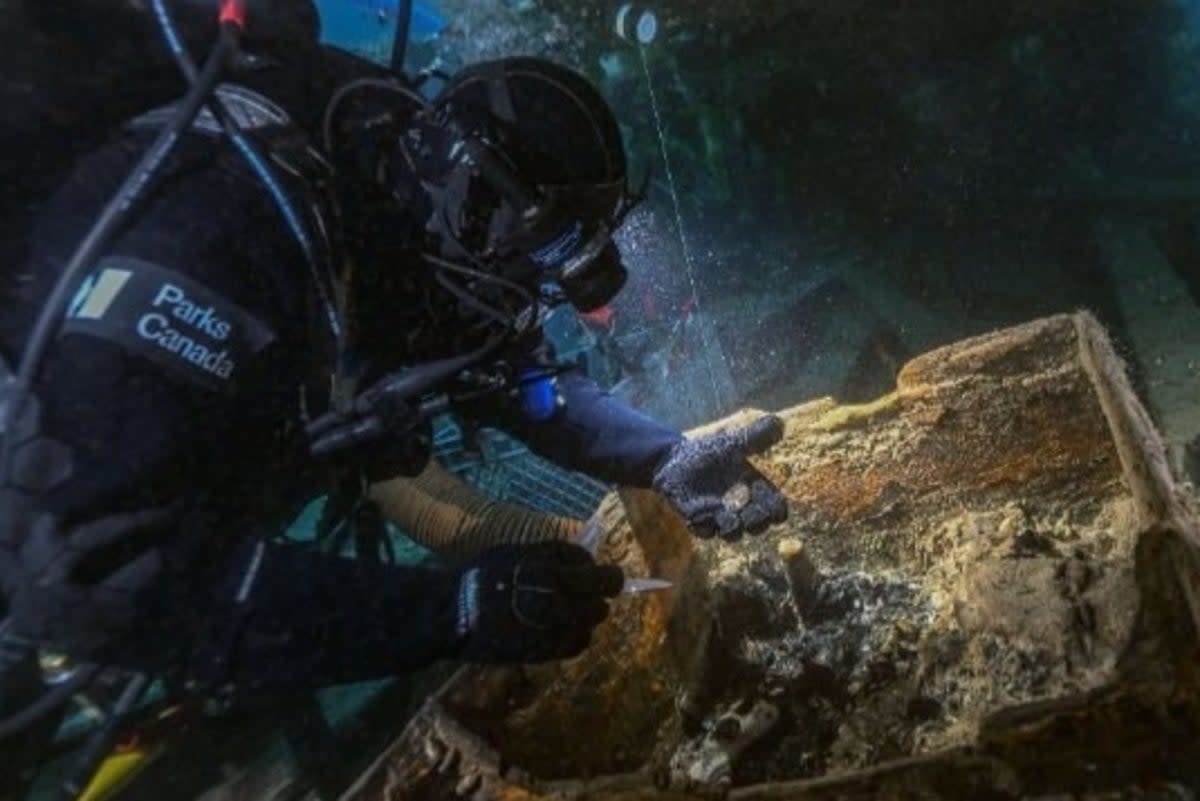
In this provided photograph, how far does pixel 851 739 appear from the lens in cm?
265

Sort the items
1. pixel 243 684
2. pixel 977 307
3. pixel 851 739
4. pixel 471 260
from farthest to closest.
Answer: pixel 977 307 → pixel 851 739 → pixel 471 260 → pixel 243 684

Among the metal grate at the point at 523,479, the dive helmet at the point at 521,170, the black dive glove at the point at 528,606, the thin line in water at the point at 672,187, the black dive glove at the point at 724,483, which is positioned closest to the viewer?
the black dive glove at the point at 528,606

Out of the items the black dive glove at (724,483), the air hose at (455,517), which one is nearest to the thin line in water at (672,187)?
the air hose at (455,517)

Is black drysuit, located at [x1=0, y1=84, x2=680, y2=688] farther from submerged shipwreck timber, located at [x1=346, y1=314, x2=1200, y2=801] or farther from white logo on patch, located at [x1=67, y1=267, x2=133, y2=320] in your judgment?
submerged shipwreck timber, located at [x1=346, y1=314, x2=1200, y2=801]

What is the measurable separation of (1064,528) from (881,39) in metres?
8.38

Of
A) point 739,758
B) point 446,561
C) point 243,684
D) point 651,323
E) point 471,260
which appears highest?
point 651,323

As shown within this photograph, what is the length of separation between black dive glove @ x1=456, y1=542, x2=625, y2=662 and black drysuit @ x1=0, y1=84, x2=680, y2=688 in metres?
0.07

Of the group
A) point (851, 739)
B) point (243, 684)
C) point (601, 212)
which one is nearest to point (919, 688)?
point (851, 739)

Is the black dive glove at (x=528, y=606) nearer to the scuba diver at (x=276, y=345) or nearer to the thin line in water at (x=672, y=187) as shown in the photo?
the scuba diver at (x=276, y=345)

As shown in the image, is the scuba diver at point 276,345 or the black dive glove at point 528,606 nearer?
the scuba diver at point 276,345

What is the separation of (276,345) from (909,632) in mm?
2409

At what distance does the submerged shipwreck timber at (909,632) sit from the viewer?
1796 mm

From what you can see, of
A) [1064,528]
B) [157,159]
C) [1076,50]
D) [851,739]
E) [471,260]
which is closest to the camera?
[157,159]

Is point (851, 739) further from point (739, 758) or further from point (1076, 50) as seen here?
point (1076, 50)
